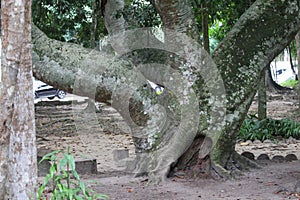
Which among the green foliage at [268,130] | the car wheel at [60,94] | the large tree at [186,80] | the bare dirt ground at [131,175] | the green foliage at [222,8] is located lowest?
the bare dirt ground at [131,175]

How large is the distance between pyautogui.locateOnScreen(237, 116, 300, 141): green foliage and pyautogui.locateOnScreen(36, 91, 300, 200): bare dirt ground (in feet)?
0.75

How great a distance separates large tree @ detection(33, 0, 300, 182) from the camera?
20.6 feet

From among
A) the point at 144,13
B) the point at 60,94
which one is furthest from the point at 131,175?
the point at 60,94

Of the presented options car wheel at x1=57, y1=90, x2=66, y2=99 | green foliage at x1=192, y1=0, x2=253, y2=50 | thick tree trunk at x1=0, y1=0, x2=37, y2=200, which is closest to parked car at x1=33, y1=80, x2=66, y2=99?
car wheel at x1=57, y1=90, x2=66, y2=99

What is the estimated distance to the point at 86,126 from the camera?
1483 centimetres

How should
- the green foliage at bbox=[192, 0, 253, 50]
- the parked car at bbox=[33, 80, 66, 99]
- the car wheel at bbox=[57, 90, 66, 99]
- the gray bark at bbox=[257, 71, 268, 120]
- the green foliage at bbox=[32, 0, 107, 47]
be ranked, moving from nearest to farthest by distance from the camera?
1. the green foliage at bbox=[192, 0, 253, 50]
2. the green foliage at bbox=[32, 0, 107, 47]
3. the gray bark at bbox=[257, 71, 268, 120]
4. the parked car at bbox=[33, 80, 66, 99]
5. the car wheel at bbox=[57, 90, 66, 99]

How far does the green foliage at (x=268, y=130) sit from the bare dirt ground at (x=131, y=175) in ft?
0.75

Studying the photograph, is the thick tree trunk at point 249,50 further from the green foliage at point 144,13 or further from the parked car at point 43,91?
the parked car at point 43,91

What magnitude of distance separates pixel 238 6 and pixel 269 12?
8.85 feet

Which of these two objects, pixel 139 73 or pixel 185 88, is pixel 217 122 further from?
pixel 139 73

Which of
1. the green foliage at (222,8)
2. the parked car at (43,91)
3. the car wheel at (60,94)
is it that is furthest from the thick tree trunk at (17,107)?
the car wheel at (60,94)

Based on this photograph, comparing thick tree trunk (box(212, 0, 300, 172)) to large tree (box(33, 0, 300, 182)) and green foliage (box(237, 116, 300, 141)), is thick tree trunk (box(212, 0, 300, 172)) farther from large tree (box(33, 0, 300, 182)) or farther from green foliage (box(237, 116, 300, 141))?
green foliage (box(237, 116, 300, 141))

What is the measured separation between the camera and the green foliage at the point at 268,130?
11.1m

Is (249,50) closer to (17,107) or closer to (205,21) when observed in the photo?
(17,107)
